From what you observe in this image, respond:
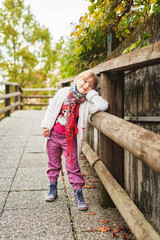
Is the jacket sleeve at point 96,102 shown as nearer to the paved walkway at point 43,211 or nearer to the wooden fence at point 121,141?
the wooden fence at point 121,141

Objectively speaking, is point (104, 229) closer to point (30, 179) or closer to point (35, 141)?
point (30, 179)

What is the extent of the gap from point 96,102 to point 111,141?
41cm

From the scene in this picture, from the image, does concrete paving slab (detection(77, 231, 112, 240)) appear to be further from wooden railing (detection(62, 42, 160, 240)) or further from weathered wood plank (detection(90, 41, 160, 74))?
weathered wood plank (detection(90, 41, 160, 74))

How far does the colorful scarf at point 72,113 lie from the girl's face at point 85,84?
0.05m

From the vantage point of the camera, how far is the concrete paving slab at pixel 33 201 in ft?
8.60

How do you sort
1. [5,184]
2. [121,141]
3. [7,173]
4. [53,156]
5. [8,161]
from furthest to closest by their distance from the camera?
[8,161] → [7,173] → [5,184] → [53,156] → [121,141]

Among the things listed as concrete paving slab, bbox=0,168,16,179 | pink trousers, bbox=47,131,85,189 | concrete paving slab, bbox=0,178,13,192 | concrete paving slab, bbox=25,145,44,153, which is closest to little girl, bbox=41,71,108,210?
pink trousers, bbox=47,131,85,189

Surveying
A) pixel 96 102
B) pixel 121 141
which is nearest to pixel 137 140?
pixel 121 141

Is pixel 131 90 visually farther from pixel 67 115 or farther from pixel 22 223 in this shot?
pixel 22 223

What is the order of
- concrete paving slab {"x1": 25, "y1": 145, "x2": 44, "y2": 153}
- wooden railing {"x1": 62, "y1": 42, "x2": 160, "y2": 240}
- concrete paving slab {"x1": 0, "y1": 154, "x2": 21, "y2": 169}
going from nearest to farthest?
1. wooden railing {"x1": 62, "y1": 42, "x2": 160, "y2": 240}
2. concrete paving slab {"x1": 0, "y1": 154, "x2": 21, "y2": 169}
3. concrete paving slab {"x1": 25, "y1": 145, "x2": 44, "y2": 153}

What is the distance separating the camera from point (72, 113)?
2.62 m

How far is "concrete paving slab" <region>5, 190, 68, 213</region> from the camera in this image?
2.62 meters

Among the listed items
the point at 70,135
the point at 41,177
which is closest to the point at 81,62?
the point at 41,177

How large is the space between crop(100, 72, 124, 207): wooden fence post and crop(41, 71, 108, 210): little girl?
9cm
